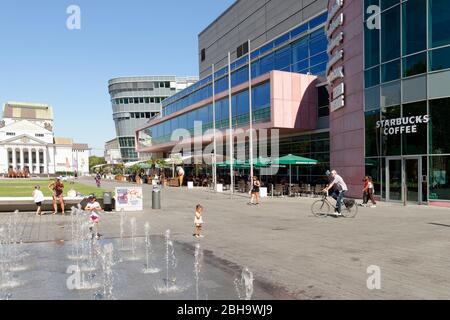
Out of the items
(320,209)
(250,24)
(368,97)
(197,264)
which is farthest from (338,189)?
(250,24)

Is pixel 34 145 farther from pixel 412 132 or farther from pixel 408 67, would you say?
pixel 412 132

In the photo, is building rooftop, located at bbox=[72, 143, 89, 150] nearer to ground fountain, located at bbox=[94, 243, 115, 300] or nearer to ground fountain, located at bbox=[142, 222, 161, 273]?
ground fountain, located at bbox=[142, 222, 161, 273]

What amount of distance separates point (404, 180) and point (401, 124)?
9.88 feet

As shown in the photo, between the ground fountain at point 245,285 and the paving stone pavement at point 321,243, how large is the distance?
0.76 ft

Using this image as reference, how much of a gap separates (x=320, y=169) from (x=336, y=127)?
238 inches

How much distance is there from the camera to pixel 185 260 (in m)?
9.22

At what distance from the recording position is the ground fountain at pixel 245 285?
6441 mm

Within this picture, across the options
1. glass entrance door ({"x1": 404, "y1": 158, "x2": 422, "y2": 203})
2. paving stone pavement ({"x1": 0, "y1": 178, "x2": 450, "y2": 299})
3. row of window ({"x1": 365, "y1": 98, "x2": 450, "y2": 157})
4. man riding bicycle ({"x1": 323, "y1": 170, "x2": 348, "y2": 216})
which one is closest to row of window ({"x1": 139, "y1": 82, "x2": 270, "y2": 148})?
row of window ({"x1": 365, "y1": 98, "x2": 450, "y2": 157})

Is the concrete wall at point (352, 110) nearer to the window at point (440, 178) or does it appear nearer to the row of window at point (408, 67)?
the row of window at point (408, 67)

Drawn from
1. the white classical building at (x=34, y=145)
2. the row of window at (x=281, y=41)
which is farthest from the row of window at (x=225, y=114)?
the white classical building at (x=34, y=145)

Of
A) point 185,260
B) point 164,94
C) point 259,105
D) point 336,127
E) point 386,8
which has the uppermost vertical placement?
point 164,94

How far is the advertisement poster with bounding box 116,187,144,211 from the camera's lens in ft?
66.1

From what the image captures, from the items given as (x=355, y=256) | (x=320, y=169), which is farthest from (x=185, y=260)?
(x=320, y=169)

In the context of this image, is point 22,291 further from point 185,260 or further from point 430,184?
point 430,184
